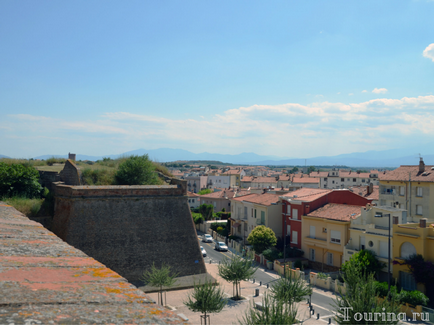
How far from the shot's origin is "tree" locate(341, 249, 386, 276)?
24.6 metres

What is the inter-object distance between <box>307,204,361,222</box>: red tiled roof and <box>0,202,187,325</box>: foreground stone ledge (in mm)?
28095

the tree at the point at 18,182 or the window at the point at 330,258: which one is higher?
the tree at the point at 18,182

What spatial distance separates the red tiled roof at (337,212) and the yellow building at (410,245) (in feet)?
16.2

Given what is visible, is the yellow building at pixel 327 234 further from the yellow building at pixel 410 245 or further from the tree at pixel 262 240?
the yellow building at pixel 410 245

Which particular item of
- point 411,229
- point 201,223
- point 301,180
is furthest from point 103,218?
point 301,180

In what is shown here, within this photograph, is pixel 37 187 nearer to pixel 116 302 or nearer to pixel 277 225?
pixel 116 302

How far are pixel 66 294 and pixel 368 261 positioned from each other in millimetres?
25500

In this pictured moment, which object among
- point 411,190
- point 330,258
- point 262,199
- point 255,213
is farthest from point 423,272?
point 262,199

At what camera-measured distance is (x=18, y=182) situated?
74.9 feet

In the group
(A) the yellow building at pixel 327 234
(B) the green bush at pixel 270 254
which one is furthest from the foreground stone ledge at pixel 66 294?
(B) the green bush at pixel 270 254

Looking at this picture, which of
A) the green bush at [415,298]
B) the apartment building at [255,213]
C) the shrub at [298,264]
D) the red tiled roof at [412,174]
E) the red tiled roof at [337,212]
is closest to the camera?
the green bush at [415,298]

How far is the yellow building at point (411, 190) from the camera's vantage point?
36219 mm

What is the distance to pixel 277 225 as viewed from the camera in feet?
128

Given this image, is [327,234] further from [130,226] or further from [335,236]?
[130,226]
